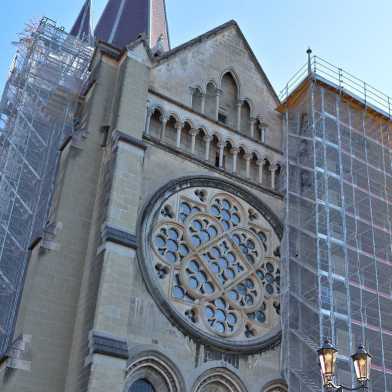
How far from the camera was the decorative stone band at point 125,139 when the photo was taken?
52.4ft

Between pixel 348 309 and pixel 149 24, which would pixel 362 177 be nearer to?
pixel 348 309

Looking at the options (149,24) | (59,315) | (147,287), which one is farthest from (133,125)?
(149,24)

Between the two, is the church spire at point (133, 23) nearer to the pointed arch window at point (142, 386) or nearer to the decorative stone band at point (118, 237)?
the decorative stone band at point (118, 237)

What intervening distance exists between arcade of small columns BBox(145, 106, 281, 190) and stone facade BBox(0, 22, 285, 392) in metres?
0.03

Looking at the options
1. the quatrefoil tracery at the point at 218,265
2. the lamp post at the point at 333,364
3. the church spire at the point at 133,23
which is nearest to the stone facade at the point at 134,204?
the quatrefoil tracery at the point at 218,265

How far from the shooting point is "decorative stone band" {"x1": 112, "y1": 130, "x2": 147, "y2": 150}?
15961 mm

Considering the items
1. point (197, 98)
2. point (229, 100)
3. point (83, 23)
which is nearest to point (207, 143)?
point (197, 98)

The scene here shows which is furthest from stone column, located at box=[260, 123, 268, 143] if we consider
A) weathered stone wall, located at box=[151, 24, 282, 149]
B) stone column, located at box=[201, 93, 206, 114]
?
stone column, located at box=[201, 93, 206, 114]

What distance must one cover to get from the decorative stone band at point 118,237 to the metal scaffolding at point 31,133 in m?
2.98

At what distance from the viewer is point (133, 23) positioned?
27.9 metres

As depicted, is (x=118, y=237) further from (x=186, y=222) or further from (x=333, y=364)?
(x=333, y=364)

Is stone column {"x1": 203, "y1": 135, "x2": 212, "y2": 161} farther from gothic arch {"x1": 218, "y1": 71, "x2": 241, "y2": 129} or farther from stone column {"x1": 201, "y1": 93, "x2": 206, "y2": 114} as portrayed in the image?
gothic arch {"x1": 218, "y1": 71, "x2": 241, "y2": 129}

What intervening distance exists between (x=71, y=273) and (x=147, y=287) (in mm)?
1826

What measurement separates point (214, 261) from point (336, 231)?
3.87 metres
